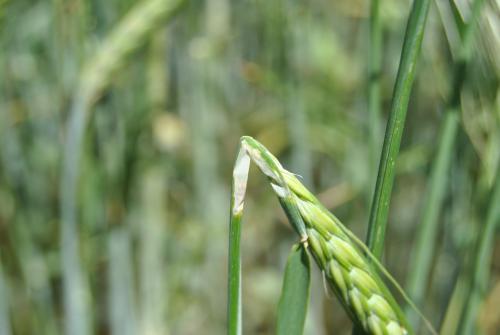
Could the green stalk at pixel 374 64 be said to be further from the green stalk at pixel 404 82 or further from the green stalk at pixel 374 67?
the green stalk at pixel 404 82

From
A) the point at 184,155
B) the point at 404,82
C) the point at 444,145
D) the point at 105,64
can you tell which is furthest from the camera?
the point at 184,155

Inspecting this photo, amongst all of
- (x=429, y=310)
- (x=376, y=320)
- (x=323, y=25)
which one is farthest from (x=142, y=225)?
(x=376, y=320)

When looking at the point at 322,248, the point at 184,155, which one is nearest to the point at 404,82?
the point at 322,248

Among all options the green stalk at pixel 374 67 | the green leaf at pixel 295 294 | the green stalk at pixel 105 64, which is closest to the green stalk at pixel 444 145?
the green stalk at pixel 374 67

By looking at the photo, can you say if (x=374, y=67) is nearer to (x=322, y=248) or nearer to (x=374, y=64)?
(x=374, y=64)

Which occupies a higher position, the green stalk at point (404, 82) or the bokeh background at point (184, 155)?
the bokeh background at point (184, 155)

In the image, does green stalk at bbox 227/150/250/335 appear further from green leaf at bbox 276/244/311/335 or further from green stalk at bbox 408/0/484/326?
green stalk at bbox 408/0/484/326

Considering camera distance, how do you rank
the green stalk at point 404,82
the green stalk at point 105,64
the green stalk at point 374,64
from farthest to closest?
the green stalk at point 105,64 → the green stalk at point 374,64 → the green stalk at point 404,82
